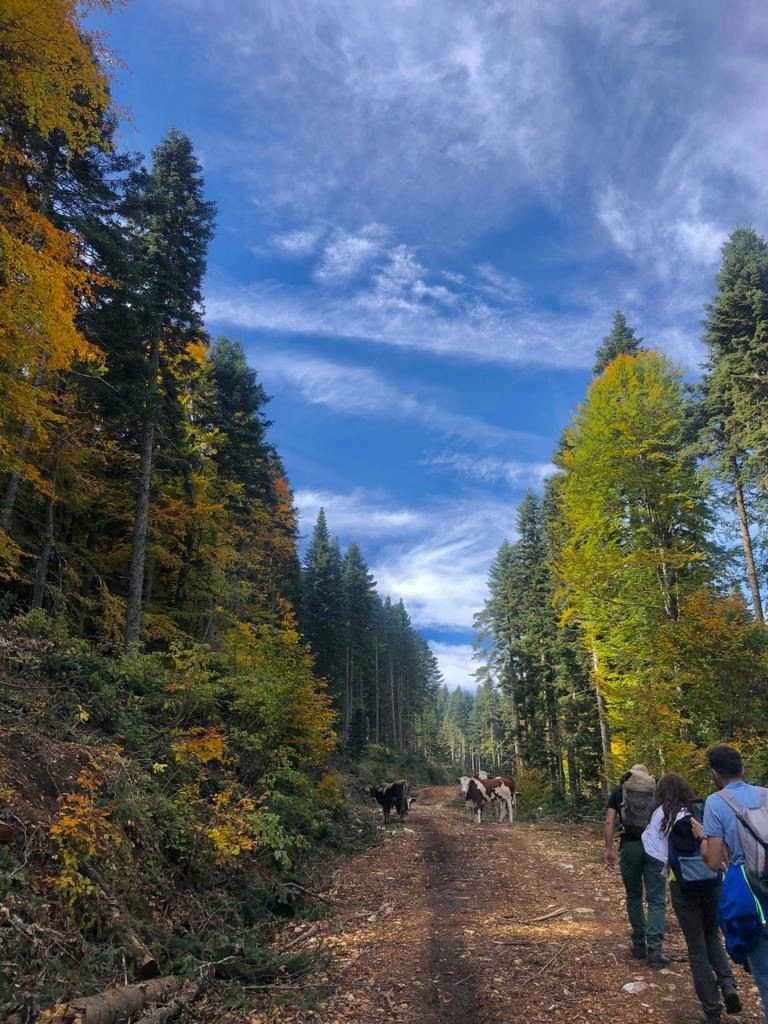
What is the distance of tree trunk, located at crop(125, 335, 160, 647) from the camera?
16.1 metres

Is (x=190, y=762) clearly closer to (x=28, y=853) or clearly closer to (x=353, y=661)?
(x=28, y=853)

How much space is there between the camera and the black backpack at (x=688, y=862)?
5094 millimetres

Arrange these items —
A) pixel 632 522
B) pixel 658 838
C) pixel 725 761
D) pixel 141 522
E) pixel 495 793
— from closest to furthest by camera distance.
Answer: pixel 725 761 → pixel 658 838 → pixel 141 522 → pixel 632 522 → pixel 495 793

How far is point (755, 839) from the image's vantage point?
409cm

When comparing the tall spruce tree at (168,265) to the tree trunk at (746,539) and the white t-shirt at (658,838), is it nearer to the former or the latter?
the white t-shirt at (658,838)

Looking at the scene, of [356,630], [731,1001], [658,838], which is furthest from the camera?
[356,630]

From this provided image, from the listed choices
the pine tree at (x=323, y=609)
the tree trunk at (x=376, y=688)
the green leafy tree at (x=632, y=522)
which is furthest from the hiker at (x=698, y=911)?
the tree trunk at (x=376, y=688)

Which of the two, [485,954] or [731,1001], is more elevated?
[731,1001]

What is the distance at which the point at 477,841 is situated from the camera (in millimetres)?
15750

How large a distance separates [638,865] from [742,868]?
2976 millimetres

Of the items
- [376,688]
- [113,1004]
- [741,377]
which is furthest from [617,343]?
[376,688]

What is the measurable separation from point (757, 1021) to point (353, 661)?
164ft

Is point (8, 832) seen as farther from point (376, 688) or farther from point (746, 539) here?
point (376, 688)

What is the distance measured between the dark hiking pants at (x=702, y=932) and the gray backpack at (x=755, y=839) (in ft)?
4.37
